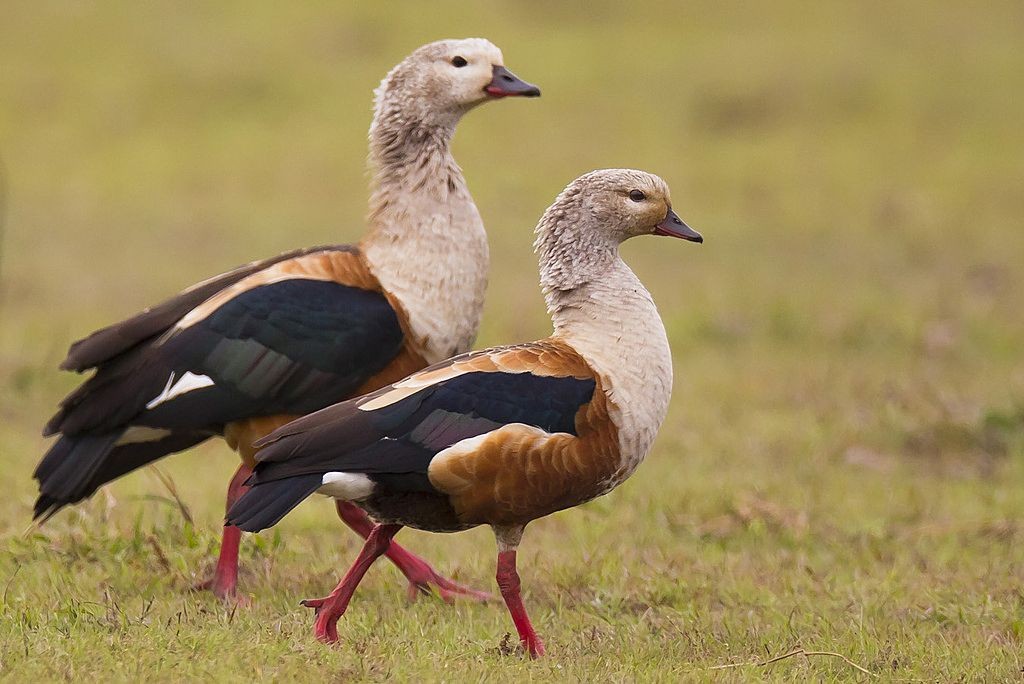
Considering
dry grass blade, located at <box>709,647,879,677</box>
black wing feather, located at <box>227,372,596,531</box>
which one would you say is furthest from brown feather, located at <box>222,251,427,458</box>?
dry grass blade, located at <box>709,647,879,677</box>

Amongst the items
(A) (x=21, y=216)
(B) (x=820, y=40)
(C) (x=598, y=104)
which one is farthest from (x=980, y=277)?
(A) (x=21, y=216)

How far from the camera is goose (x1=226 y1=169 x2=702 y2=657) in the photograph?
173 inches

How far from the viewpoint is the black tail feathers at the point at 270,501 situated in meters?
4.30

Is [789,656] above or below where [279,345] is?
below

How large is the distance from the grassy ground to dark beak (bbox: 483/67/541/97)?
1.77m

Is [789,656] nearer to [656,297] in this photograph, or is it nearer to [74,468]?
[74,468]

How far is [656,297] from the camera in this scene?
1134cm

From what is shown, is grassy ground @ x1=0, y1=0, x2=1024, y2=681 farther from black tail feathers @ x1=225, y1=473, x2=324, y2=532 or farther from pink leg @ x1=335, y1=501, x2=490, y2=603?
black tail feathers @ x1=225, y1=473, x2=324, y2=532

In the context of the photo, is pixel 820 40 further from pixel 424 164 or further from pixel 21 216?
pixel 424 164

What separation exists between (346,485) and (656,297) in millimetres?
7154

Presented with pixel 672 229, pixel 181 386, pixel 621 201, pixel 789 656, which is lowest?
pixel 789 656

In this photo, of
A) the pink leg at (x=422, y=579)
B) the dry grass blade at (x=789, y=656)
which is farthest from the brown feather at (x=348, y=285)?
the dry grass blade at (x=789, y=656)

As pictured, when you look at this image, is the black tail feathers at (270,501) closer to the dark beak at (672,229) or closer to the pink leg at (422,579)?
the pink leg at (422,579)

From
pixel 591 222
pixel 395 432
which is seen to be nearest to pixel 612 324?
pixel 591 222
